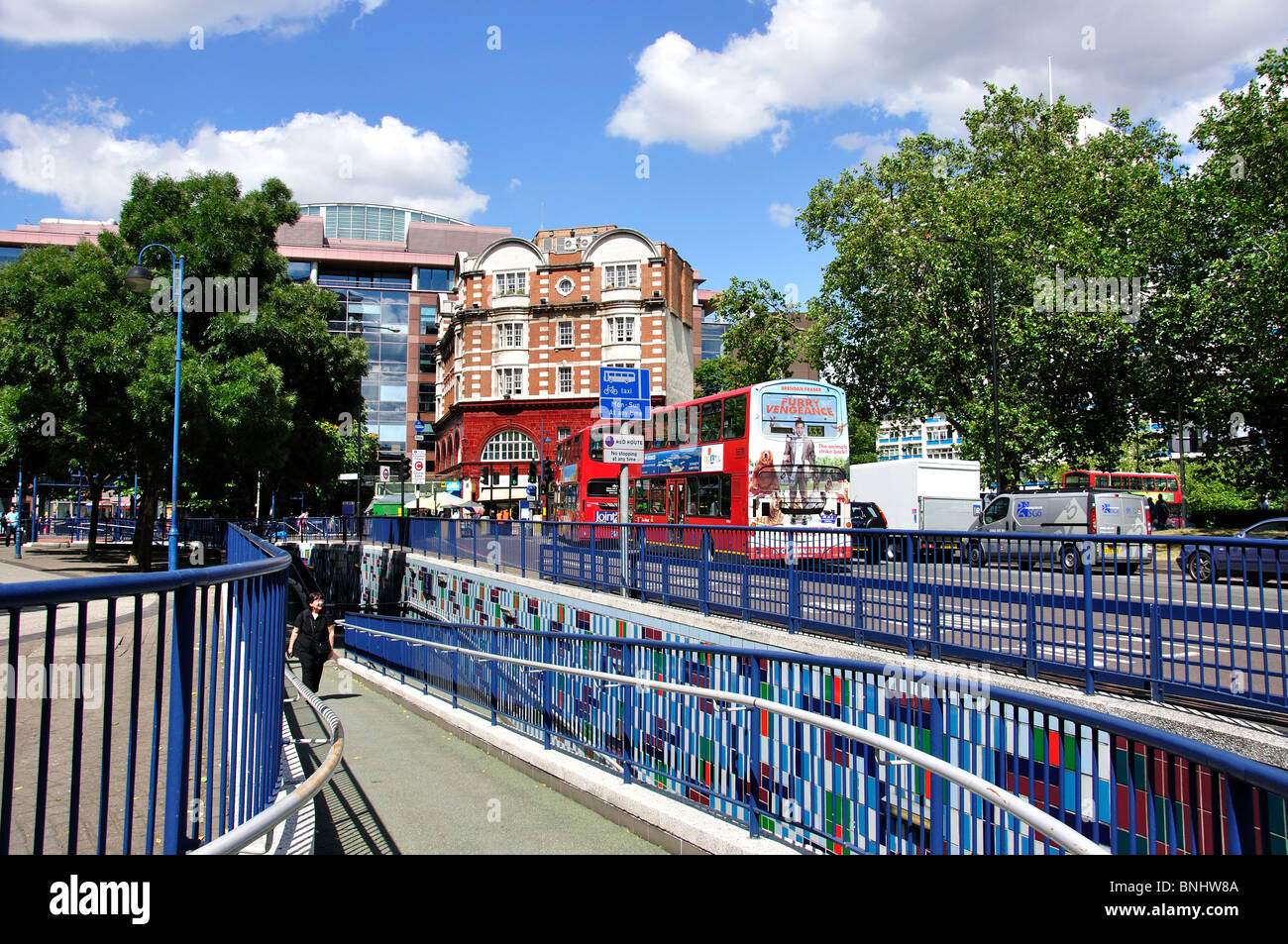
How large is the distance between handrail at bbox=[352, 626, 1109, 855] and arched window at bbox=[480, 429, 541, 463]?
5410cm

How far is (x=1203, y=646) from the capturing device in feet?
18.2

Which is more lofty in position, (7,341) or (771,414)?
(7,341)

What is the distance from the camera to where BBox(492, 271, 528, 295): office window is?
209 ft

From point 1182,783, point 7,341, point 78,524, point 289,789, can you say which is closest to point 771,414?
point 289,789

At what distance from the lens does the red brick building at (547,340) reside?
61.1m

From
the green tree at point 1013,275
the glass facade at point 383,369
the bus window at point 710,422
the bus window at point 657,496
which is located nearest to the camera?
the bus window at point 710,422

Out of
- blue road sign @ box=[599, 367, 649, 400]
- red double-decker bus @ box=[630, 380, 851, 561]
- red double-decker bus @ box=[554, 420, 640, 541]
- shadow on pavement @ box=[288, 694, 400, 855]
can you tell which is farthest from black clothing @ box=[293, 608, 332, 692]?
red double-decker bus @ box=[554, 420, 640, 541]

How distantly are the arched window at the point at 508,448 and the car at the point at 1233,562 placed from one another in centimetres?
5677

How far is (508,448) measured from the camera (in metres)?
61.9

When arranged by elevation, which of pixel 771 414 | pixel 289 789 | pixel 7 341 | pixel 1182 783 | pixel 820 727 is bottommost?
pixel 289 789

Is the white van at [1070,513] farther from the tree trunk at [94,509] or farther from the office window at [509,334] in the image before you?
the office window at [509,334]

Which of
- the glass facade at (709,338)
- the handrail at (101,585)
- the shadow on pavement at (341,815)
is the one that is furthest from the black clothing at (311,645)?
the glass facade at (709,338)

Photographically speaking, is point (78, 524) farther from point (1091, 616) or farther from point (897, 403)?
point (1091, 616)
